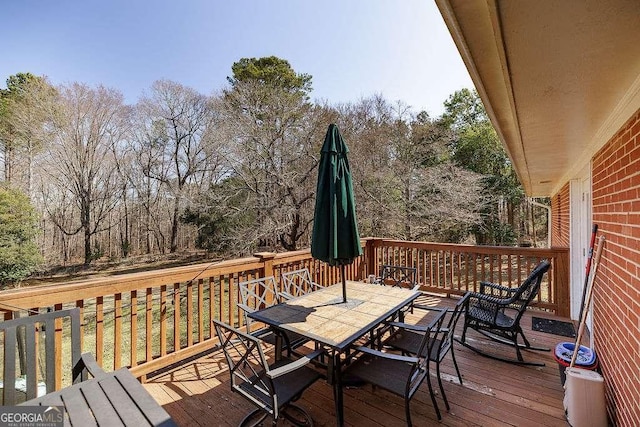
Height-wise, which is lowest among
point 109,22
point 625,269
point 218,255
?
point 218,255

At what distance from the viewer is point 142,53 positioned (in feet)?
36.0

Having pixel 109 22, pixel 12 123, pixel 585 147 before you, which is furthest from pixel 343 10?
pixel 12 123

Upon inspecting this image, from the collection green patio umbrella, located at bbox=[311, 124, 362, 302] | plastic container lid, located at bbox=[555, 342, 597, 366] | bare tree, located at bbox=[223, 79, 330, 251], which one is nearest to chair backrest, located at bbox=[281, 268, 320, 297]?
green patio umbrella, located at bbox=[311, 124, 362, 302]

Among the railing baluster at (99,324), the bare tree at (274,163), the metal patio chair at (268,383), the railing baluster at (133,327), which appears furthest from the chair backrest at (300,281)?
the bare tree at (274,163)

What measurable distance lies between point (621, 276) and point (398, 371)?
171 cm

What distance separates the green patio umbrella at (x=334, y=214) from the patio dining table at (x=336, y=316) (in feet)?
1.49

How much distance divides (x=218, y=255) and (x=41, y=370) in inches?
438

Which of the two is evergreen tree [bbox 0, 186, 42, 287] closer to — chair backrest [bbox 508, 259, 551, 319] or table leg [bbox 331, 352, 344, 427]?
table leg [bbox 331, 352, 344, 427]

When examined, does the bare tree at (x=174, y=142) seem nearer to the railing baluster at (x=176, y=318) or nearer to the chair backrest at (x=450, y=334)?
the railing baluster at (x=176, y=318)

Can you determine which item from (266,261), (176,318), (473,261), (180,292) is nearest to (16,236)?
(180,292)

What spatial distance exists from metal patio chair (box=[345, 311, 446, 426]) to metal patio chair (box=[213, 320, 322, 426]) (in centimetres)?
36

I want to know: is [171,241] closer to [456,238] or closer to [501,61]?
[456,238]

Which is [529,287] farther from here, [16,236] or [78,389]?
[16,236]

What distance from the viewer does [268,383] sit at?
1895mm
